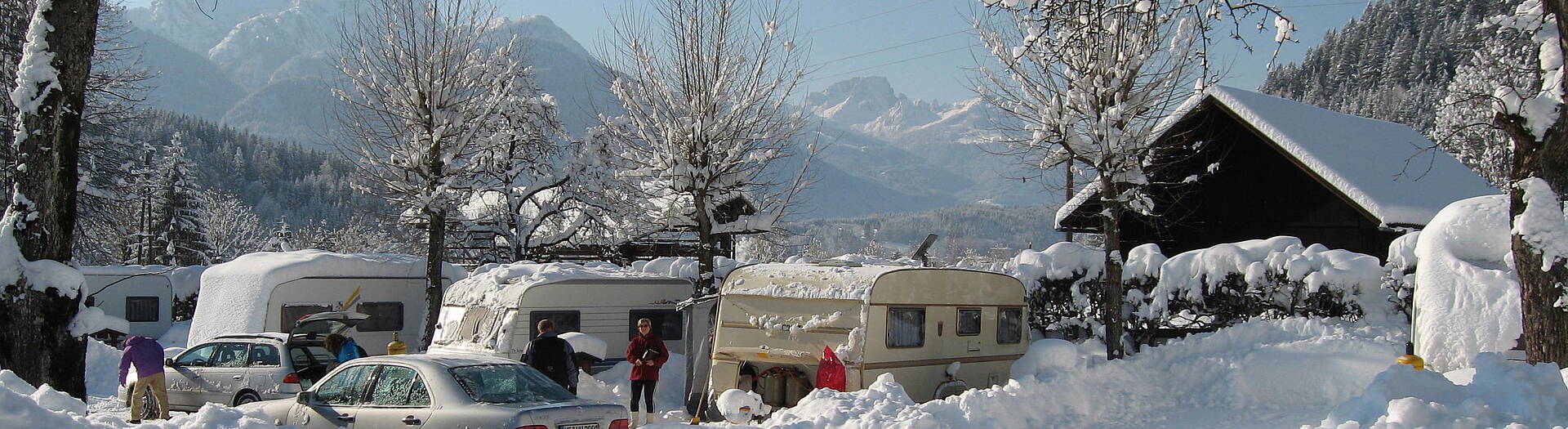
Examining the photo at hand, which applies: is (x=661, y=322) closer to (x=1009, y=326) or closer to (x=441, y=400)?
(x=1009, y=326)

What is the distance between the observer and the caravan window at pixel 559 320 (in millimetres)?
16172

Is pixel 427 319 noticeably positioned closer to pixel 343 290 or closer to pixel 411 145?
pixel 343 290

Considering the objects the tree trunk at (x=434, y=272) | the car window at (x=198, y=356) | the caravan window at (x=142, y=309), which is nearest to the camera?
the car window at (x=198, y=356)

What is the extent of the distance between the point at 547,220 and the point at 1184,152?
15495 mm

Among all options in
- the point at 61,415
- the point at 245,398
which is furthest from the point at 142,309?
the point at 61,415

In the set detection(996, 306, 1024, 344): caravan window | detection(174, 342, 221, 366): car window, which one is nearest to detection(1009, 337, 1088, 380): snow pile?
detection(996, 306, 1024, 344): caravan window

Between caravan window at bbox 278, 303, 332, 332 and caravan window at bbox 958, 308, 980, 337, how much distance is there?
12383 mm

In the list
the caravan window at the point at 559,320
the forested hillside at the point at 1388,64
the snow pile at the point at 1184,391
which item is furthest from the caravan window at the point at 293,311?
the forested hillside at the point at 1388,64

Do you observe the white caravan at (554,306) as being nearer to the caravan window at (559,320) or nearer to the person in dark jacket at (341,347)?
the caravan window at (559,320)

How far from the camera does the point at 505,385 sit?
28.6ft

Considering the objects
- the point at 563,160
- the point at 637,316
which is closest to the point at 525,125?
the point at 563,160

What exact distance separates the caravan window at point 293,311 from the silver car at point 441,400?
10697 millimetres

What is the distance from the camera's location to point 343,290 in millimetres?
20031

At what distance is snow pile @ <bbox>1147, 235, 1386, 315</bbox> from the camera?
13773 millimetres
